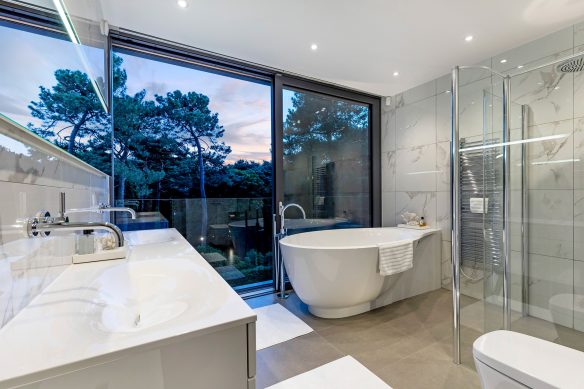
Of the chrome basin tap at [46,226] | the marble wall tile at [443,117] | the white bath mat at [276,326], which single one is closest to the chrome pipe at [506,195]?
the marble wall tile at [443,117]

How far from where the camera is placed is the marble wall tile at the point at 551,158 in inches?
73.6

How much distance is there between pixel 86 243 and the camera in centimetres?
129

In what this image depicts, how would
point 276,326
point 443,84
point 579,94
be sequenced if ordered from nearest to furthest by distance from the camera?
point 579,94 → point 276,326 → point 443,84

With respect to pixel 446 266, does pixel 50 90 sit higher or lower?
higher

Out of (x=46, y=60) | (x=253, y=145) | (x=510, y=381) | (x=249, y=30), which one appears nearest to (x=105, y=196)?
(x=46, y=60)

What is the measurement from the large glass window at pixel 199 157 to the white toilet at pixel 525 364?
229 cm

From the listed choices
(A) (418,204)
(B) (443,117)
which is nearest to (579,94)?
(B) (443,117)

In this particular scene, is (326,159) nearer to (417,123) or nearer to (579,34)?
(417,123)

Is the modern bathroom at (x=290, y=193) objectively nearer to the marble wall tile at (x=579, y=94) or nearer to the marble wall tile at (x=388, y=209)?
the marble wall tile at (x=579, y=94)

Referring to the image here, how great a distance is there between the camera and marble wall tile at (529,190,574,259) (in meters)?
1.91

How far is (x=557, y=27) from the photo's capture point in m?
2.34

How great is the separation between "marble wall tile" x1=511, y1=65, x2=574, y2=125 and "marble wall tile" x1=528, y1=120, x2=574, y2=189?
7cm

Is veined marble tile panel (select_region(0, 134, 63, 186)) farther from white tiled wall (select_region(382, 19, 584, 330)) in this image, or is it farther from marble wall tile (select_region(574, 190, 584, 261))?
marble wall tile (select_region(574, 190, 584, 261))

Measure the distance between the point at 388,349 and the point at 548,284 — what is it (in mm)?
1255
